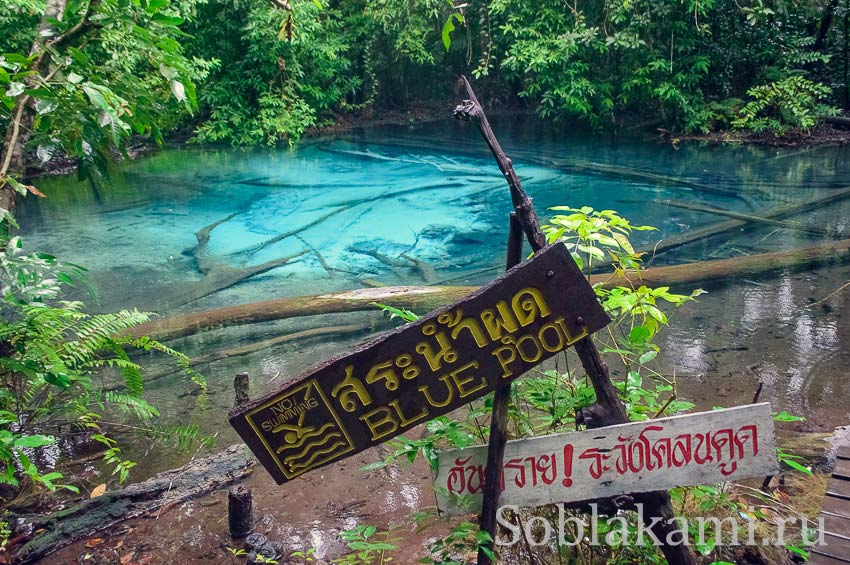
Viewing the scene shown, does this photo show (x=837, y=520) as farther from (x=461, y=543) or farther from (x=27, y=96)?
(x=27, y=96)

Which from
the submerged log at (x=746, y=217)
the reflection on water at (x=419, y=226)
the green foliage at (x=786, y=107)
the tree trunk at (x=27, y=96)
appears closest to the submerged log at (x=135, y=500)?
the reflection on water at (x=419, y=226)

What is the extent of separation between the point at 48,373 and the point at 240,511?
3.15 feet

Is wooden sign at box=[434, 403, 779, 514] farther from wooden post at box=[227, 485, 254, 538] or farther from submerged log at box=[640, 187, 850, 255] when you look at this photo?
submerged log at box=[640, 187, 850, 255]

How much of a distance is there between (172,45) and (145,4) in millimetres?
166

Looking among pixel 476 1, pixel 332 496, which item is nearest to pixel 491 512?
pixel 332 496

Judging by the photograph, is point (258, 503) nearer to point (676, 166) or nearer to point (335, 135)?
point (676, 166)

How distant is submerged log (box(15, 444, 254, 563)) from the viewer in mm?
2842

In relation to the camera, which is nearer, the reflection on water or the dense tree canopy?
the reflection on water

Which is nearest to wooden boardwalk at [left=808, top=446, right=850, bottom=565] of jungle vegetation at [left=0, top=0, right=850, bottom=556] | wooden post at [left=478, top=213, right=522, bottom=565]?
wooden post at [left=478, top=213, right=522, bottom=565]

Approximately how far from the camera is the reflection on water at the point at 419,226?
4.52m

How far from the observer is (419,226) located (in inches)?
331

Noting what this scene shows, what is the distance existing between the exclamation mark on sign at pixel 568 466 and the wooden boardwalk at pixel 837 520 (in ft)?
2.76

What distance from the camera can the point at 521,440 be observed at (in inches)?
74.8

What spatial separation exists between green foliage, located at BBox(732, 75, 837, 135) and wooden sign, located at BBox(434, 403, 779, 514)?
10.7 metres
